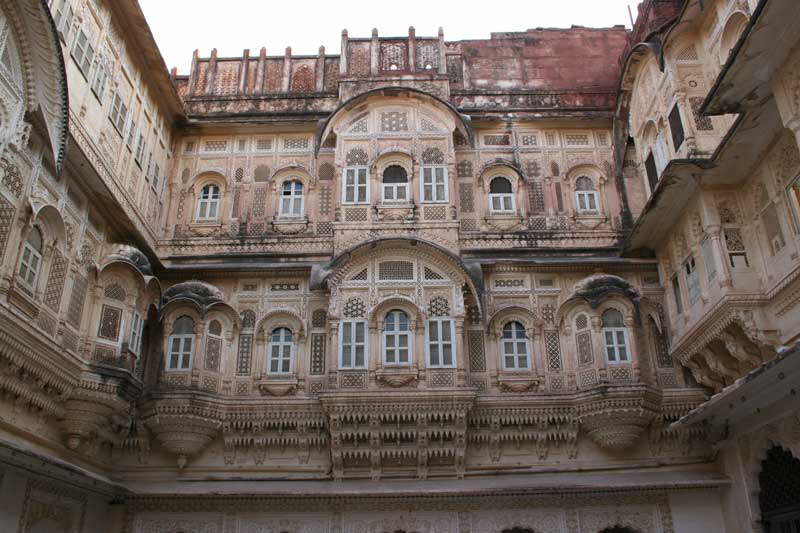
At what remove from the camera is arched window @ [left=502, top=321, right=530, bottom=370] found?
1355cm

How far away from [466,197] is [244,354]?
569 cm

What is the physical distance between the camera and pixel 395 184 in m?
15.0

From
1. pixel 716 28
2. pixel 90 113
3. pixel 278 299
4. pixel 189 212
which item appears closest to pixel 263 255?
pixel 278 299

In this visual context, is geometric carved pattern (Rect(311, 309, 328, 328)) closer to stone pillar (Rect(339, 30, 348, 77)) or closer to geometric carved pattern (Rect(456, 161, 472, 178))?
geometric carved pattern (Rect(456, 161, 472, 178))

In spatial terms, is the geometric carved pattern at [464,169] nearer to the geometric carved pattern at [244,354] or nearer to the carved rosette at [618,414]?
the carved rosette at [618,414]

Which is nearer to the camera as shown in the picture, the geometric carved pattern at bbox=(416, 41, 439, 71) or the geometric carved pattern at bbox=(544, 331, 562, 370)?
the geometric carved pattern at bbox=(544, 331, 562, 370)

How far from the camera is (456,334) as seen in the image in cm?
1318

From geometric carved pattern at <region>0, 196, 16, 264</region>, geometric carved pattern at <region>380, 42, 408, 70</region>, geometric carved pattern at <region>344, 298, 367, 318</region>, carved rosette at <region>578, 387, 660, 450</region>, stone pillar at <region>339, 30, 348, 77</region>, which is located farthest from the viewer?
geometric carved pattern at <region>380, 42, 408, 70</region>

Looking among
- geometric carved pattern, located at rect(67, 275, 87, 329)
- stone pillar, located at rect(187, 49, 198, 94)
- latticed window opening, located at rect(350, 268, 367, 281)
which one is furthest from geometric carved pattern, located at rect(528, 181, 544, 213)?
geometric carved pattern, located at rect(67, 275, 87, 329)

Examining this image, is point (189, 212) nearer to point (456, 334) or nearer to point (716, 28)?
point (456, 334)

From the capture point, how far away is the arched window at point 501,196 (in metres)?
15.3

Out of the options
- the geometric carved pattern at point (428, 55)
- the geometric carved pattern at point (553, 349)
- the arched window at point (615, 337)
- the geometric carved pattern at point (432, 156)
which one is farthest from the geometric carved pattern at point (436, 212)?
the geometric carved pattern at point (428, 55)

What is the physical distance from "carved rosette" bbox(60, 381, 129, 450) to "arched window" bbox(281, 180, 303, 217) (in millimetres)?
5355

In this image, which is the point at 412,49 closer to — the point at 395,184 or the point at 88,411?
the point at 395,184
